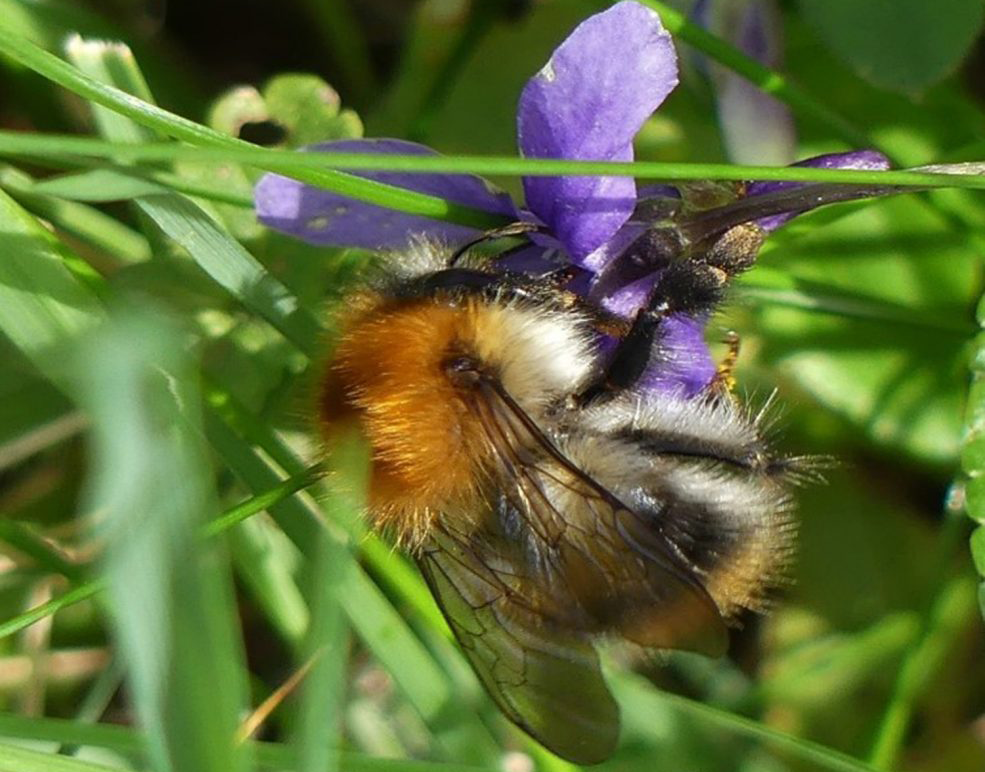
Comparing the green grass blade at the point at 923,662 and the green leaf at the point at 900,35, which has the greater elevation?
the green leaf at the point at 900,35

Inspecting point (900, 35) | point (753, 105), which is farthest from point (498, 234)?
point (900, 35)

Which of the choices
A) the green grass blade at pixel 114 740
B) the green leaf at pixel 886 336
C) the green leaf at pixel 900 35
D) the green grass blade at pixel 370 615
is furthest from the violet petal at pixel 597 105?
the green leaf at pixel 886 336

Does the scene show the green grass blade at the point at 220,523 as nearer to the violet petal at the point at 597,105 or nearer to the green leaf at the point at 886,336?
the violet petal at the point at 597,105

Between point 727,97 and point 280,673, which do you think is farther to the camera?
point 280,673

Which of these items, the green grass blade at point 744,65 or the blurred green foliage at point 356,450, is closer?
the blurred green foliage at point 356,450

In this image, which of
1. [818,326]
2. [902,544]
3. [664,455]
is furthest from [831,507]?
[664,455]

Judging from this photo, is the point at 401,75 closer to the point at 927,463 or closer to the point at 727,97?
the point at 727,97

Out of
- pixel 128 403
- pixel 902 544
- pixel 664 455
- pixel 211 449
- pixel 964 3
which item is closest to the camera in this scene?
pixel 128 403
